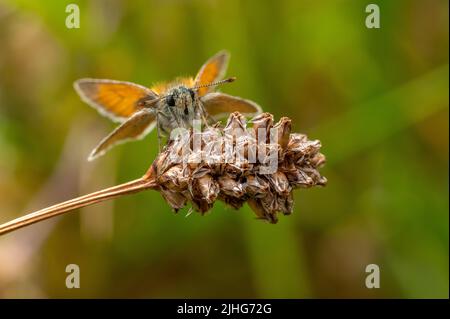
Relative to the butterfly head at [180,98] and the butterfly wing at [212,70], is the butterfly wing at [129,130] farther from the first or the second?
the butterfly wing at [212,70]

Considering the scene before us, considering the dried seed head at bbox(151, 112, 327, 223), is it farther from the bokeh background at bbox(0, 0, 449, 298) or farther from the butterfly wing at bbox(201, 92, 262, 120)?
the bokeh background at bbox(0, 0, 449, 298)

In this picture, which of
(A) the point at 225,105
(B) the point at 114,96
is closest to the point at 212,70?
(A) the point at 225,105

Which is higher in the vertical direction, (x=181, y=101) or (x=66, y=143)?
(x=66, y=143)

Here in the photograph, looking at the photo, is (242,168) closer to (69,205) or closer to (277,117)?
(69,205)

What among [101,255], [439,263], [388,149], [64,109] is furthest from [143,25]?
[439,263]

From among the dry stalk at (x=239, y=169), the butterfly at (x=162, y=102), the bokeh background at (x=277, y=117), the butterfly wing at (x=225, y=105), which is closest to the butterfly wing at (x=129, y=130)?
the butterfly at (x=162, y=102)
